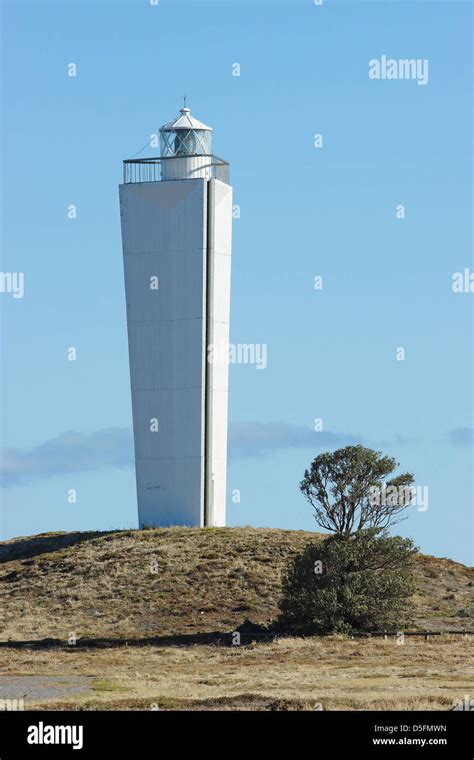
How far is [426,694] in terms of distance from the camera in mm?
34250

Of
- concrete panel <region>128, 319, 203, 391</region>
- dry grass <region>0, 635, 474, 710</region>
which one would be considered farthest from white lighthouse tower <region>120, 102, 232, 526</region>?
dry grass <region>0, 635, 474, 710</region>

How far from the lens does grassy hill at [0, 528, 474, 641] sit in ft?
179

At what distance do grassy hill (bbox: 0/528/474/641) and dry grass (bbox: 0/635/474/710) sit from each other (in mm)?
5185

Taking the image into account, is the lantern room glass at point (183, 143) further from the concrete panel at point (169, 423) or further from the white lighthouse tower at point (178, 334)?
the concrete panel at point (169, 423)

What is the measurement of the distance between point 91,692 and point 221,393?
29317 millimetres

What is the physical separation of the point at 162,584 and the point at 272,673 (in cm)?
1807

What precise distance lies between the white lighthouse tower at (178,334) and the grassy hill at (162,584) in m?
2.20

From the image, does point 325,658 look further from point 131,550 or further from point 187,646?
point 131,550

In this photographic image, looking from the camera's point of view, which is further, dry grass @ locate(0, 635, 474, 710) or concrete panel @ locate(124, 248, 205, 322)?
concrete panel @ locate(124, 248, 205, 322)

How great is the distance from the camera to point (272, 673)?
41094mm

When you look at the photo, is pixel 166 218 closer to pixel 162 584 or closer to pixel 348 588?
pixel 162 584

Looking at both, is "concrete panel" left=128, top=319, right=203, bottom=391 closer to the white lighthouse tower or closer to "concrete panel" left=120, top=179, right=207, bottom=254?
the white lighthouse tower

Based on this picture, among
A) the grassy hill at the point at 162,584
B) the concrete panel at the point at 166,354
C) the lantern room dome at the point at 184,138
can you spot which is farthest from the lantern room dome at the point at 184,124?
the grassy hill at the point at 162,584
